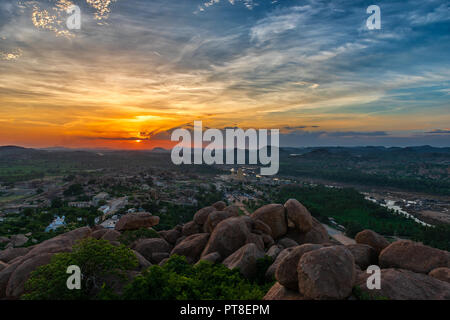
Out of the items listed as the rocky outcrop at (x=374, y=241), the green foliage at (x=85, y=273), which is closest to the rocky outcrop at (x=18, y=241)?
the green foliage at (x=85, y=273)

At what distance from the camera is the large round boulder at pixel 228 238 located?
70.7ft

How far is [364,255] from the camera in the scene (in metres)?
18.2

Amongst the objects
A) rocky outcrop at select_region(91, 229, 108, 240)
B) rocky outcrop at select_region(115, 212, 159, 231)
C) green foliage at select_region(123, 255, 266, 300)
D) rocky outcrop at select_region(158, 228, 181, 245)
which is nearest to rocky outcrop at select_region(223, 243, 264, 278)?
green foliage at select_region(123, 255, 266, 300)

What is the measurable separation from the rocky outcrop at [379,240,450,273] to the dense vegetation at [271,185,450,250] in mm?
51113

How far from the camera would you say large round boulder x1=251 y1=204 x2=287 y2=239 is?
83.3ft

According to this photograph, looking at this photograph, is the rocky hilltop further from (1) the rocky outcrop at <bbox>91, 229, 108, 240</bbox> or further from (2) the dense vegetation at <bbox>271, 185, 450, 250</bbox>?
(2) the dense vegetation at <bbox>271, 185, 450, 250</bbox>

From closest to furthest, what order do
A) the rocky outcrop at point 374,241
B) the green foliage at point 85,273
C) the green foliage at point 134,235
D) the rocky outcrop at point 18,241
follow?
1. the green foliage at point 85,273
2. the rocky outcrop at point 374,241
3. the green foliage at point 134,235
4. the rocky outcrop at point 18,241

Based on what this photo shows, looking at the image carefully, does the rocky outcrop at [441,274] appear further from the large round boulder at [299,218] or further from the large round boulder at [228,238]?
the large round boulder at [228,238]

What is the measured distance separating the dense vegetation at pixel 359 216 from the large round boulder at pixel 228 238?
169ft

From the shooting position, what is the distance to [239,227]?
888 inches

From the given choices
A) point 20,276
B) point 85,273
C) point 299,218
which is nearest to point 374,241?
point 299,218

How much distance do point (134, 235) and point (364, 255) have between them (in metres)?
21.5
